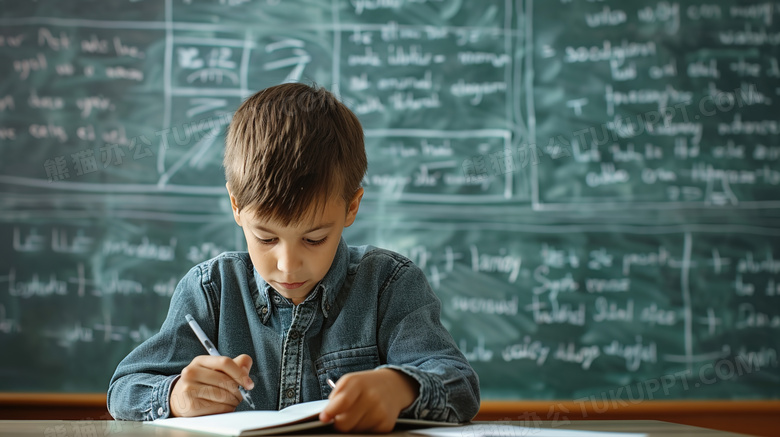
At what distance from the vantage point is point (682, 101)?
7.29 feet

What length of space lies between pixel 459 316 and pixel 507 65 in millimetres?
855

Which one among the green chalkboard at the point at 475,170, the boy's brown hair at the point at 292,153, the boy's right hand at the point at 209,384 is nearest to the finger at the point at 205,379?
the boy's right hand at the point at 209,384

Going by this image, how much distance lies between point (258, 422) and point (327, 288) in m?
0.33

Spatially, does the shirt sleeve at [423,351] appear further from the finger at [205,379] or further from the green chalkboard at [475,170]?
the green chalkboard at [475,170]

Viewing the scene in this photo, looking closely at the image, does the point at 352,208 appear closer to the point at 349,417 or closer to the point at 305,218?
the point at 305,218

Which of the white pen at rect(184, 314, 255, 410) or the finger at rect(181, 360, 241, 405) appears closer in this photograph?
the finger at rect(181, 360, 241, 405)

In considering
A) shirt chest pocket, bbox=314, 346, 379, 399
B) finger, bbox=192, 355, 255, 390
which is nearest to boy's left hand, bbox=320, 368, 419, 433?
finger, bbox=192, 355, 255, 390

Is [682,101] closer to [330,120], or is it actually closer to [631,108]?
[631,108]

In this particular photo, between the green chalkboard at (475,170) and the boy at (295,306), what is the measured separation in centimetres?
115

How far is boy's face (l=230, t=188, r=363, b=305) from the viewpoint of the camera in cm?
89

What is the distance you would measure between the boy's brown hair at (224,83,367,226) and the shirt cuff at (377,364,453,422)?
0.25 meters

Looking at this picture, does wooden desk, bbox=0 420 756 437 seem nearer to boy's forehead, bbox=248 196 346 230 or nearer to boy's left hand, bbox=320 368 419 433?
boy's left hand, bbox=320 368 419 433

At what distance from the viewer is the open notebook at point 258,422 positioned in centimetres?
66

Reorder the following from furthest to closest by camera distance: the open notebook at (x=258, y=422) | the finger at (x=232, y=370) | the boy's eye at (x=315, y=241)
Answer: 1. the boy's eye at (x=315, y=241)
2. the finger at (x=232, y=370)
3. the open notebook at (x=258, y=422)
